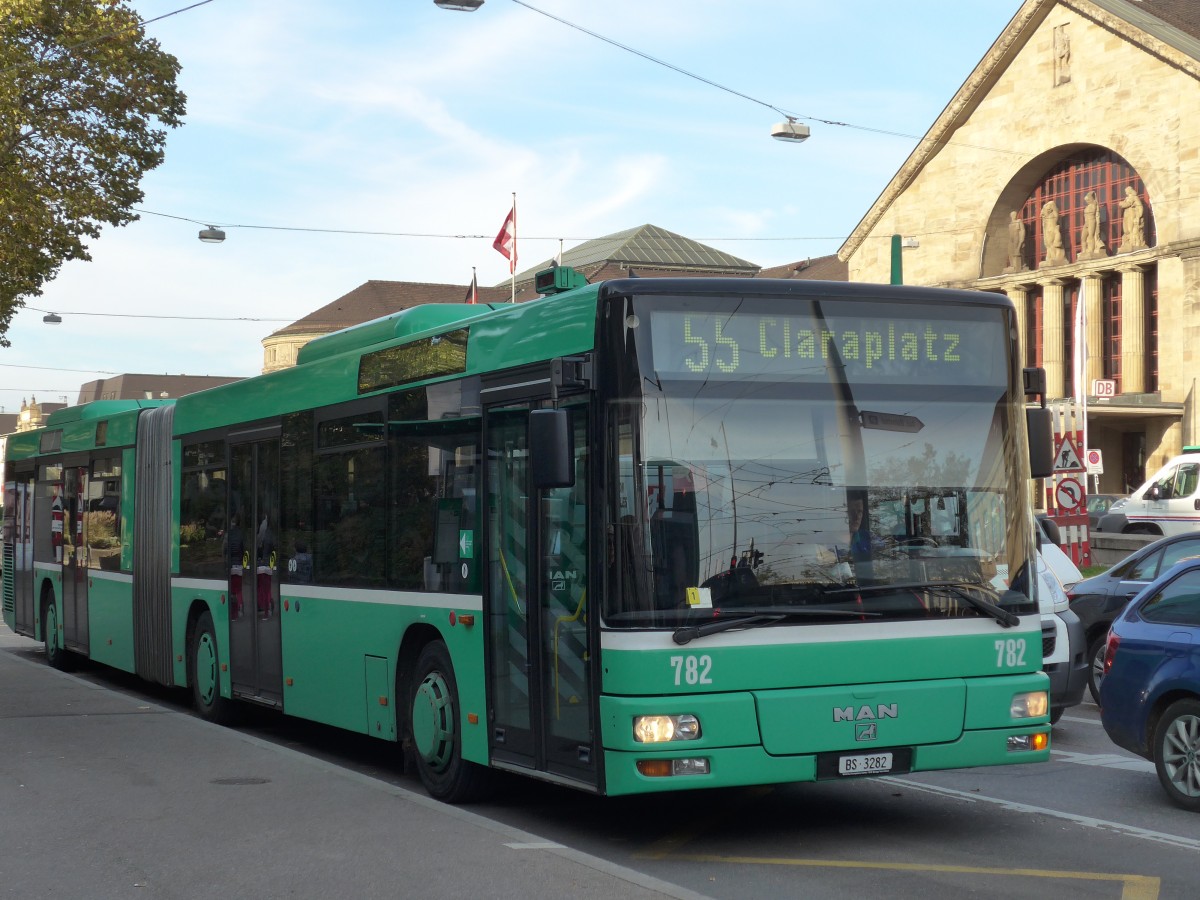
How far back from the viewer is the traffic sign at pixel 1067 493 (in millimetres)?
22094

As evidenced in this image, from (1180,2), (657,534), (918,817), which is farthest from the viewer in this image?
(1180,2)

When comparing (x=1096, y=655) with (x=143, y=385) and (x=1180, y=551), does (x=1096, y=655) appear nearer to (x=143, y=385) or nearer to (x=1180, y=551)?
(x=1180, y=551)

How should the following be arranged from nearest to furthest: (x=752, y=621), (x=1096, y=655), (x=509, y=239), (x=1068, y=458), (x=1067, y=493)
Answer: (x=752, y=621)
(x=1096, y=655)
(x=1068, y=458)
(x=1067, y=493)
(x=509, y=239)

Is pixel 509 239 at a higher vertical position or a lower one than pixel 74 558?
higher

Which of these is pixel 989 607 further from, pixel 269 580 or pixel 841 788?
pixel 269 580

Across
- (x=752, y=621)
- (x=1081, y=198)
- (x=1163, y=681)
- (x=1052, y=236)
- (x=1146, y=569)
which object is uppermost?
(x=1081, y=198)

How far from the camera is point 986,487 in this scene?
8125 millimetres

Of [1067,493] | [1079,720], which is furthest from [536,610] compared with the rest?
[1067,493]

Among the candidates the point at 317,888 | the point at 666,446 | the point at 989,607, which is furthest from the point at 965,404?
the point at 317,888

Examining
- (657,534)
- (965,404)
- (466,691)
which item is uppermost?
(965,404)

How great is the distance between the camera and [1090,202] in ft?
171

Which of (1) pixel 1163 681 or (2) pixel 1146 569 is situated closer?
(1) pixel 1163 681

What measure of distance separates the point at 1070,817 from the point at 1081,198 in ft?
156

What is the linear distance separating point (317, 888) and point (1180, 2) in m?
55.8
